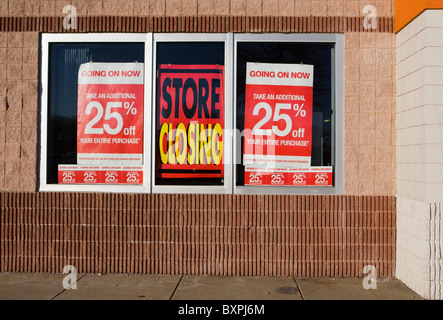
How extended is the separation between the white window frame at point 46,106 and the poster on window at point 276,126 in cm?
134

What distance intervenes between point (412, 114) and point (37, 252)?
16.8 ft

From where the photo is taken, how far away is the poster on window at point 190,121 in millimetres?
6219

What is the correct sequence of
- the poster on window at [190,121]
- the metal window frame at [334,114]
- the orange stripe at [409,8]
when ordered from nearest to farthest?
the orange stripe at [409,8], the metal window frame at [334,114], the poster on window at [190,121]

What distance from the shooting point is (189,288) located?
548 centimetres

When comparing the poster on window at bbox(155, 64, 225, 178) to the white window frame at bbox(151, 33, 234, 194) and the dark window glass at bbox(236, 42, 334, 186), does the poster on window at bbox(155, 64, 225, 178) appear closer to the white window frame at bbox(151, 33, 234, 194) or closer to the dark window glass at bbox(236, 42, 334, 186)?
the white window frame at bbox(151, 33, 234, 194)

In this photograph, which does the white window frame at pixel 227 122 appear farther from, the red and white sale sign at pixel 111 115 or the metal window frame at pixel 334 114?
the red and white sale sign at pixel 111 115

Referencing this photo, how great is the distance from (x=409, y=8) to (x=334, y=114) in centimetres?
156

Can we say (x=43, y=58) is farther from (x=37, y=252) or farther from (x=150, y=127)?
(x=37, y=252)

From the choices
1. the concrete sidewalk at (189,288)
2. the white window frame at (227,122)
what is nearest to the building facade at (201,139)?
the white window frame at (227,122)

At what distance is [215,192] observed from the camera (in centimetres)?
615

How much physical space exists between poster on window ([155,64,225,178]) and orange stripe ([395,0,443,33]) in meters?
2.36

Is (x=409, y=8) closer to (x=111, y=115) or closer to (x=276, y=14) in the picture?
(x=276, y=14)

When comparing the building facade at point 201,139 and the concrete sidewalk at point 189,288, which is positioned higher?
the building facade at point 201,139

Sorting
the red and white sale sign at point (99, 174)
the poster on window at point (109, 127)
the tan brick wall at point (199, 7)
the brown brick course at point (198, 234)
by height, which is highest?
the tan brick wall at point (199, 7)
